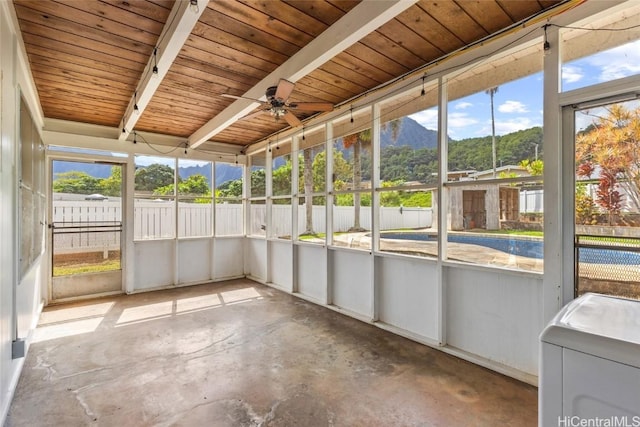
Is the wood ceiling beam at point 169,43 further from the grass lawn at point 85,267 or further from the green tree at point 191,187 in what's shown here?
the grass lawn at point 85,267

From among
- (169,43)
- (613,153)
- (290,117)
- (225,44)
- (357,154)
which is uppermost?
(225,44)

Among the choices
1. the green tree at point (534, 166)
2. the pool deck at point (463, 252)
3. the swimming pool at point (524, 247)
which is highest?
the green tree at point (534, 166)

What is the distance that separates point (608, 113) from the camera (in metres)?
2.19

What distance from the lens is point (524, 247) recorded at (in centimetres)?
264

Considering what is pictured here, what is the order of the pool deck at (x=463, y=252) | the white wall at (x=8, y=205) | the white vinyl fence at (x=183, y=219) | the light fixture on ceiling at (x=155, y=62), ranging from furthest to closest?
the white vinyl fence at (x=183, y=219), the light fixture on ceiling at (x=155, y=62), the pool deck at (x=463, y=252), the white wall at (x=8, y=205)

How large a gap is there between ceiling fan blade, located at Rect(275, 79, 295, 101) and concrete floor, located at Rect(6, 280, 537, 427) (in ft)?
8.14

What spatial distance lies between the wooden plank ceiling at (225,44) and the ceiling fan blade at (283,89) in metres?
0.35

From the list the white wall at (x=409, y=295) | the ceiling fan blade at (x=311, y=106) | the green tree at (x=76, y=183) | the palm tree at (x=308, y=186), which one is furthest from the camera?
the palm tree at (x=308, y=186)

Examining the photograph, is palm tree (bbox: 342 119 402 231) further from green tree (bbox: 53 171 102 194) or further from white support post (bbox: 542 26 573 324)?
green tree (bbox: 53 171 102 194)

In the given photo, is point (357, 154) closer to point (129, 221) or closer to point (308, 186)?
point (308, 186)

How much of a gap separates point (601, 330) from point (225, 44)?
3.12 meters

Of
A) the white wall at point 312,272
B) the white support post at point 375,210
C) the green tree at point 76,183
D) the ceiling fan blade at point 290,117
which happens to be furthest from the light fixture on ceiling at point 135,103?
the white wall at point 312,272

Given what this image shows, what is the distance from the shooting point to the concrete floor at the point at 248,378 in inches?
83.7

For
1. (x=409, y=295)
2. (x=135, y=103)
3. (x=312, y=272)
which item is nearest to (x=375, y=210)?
(x=409, y=295)
